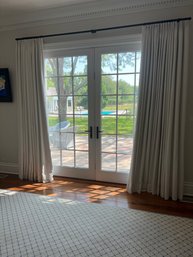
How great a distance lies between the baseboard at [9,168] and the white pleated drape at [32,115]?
33cm

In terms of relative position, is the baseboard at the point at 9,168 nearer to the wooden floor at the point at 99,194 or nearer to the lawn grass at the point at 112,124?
the wooden floor at the point at 99,194

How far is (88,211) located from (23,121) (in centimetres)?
196

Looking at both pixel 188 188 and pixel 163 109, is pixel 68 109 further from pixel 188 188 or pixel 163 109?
pixel 188 188

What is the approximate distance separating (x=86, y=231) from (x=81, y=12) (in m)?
3.07

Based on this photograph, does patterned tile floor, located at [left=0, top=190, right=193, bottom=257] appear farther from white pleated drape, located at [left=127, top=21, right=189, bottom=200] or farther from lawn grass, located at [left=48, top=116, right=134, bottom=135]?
lawn grass, located at [left=48, top=116, right=134, bottom=135]

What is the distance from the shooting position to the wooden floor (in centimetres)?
281

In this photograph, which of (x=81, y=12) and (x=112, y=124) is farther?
(x=112, y=124)

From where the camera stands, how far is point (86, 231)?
2.31m

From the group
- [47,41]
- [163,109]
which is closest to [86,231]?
[163,109]

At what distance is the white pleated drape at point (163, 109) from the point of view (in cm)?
278

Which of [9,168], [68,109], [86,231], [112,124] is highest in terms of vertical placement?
[68,109]

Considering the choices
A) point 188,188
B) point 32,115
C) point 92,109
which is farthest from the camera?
point 32,115

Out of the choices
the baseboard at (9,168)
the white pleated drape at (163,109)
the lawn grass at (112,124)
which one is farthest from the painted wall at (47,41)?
the lawn grass at (112,124)

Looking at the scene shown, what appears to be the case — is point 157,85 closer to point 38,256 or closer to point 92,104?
point 92,104
